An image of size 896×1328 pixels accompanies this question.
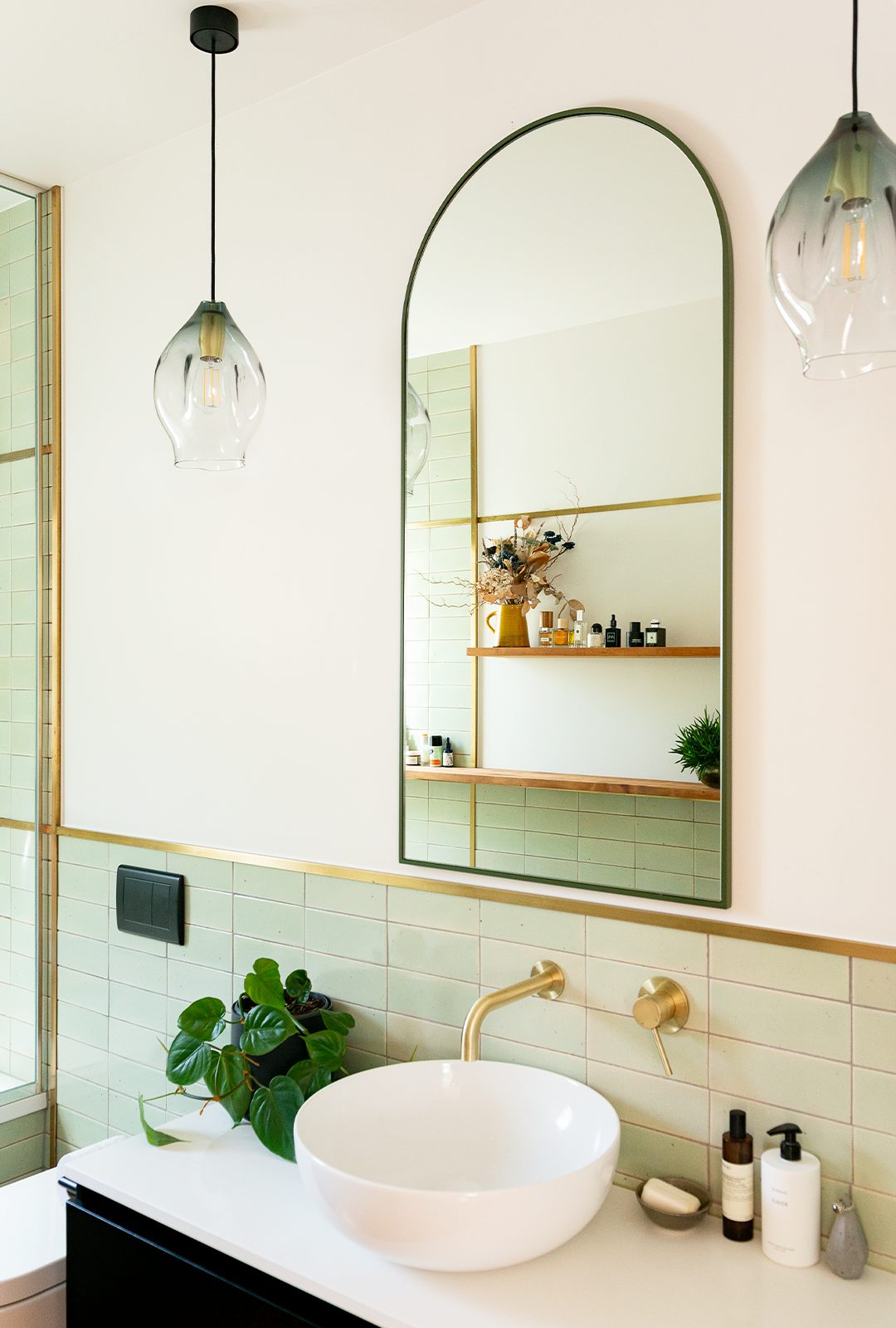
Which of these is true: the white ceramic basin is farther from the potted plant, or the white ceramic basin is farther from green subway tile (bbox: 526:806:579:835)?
the potted plant

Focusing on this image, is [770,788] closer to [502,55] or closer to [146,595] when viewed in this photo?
[502,55]

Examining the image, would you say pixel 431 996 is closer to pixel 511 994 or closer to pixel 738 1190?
pixel 511 994

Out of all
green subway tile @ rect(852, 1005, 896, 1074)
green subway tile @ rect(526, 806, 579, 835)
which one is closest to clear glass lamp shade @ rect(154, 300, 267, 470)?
green subway tile @ rect(526, 806, 579, 835)

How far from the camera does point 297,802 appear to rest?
187 cm

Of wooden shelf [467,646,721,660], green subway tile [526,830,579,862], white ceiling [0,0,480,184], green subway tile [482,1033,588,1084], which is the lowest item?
green subway tile [482,1033,588,1084]

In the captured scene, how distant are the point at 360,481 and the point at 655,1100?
3.62 feet

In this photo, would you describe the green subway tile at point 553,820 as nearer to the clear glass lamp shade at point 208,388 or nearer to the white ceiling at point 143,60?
the clear glass lamp shade at point 208,388

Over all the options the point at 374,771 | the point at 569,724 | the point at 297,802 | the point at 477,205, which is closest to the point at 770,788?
the point at 569,724

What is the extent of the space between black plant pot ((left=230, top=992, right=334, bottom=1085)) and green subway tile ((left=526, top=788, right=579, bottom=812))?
52 centimetres

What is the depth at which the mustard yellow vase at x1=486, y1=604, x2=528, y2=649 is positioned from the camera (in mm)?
1593

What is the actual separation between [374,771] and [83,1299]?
2.95 feet

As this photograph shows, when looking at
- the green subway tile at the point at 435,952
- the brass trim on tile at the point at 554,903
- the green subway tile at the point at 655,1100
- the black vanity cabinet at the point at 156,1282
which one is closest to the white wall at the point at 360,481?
the brass trim on tile at the point at 554,903

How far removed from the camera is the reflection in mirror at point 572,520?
1425mm

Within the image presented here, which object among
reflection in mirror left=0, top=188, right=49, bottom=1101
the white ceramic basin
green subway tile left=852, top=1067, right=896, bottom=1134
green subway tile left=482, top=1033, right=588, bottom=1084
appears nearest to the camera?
the white ceramic basin
